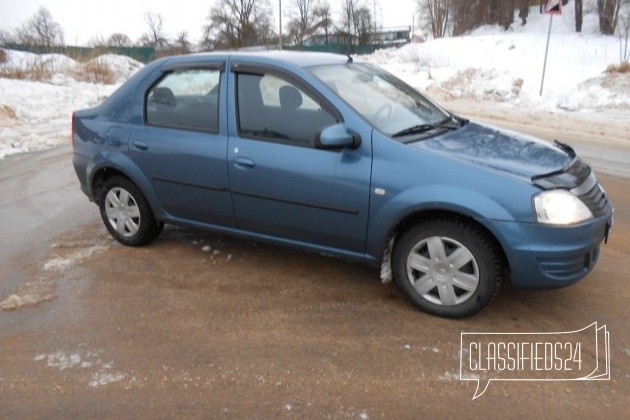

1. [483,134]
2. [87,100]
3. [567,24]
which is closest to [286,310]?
[483,134]

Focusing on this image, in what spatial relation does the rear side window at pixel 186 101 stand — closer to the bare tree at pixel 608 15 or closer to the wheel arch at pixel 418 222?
the wheel arch at pixel 418 222

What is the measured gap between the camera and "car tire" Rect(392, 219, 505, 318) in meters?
3.39

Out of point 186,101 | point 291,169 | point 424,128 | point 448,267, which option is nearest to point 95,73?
point 186,101

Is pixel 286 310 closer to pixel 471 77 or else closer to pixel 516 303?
pixel 516 303

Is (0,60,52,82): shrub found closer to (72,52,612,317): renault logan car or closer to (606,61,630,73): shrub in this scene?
(72,52,612,317): renault logan car

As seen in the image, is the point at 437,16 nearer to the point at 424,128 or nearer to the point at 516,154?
the point at 424,128

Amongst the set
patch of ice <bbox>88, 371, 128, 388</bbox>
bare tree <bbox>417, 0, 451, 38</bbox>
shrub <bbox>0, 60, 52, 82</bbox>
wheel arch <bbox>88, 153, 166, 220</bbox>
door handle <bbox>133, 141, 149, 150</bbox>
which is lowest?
patch of ice <bbox>88, 371, 128, 388</bbox>

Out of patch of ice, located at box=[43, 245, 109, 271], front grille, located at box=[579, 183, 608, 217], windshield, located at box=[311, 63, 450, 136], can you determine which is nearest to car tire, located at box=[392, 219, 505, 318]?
front grille, located at box=[579, 183, 608, 217]

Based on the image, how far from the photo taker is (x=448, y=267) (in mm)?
3506

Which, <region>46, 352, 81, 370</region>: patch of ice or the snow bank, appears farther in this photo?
the snow bank

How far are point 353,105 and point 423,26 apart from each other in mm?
56612

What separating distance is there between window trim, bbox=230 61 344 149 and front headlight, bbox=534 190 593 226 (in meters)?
1.37

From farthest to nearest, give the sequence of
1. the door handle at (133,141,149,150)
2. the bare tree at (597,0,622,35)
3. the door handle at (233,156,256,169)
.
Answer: the bare tree at (597,0,622,35), the door handle at (133,141,149,150), the door handle at (233,156,256,169)

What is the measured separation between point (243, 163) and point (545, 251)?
211 cm
